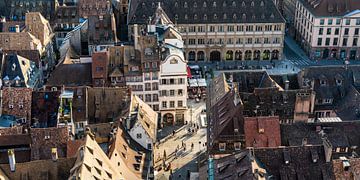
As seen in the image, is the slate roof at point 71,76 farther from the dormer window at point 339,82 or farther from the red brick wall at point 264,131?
the dormer window at point 339,82

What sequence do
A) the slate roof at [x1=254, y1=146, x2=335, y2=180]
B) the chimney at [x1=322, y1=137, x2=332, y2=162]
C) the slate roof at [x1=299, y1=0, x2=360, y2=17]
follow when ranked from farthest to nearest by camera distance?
the slate roof at [x1=299, y1=0, x2=360, y2=17]
the slate roof at [x1=254, y1=146, x2=335, y2=180]
the chimney at [x1=322, y1=137, x2=332, y2=162]

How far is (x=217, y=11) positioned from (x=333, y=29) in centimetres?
4171

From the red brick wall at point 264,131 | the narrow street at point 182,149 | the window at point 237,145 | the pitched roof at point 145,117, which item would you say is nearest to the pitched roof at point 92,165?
the pitched roof at point 145,117

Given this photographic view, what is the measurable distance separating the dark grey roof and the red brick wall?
8060cm

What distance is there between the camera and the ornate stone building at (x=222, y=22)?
6988 inches

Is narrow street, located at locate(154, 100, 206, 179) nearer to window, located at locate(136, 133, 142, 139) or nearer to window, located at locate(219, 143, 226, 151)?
window, located at locate(136, 133, 142, 139)

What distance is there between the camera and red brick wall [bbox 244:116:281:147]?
335ft

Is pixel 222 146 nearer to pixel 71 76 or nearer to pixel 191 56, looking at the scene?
pixel 71 76

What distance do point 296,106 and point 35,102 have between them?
57354 mm

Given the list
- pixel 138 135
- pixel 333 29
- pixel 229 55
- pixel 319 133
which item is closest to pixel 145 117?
pixel 138 135

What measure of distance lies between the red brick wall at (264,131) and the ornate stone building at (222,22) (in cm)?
8031

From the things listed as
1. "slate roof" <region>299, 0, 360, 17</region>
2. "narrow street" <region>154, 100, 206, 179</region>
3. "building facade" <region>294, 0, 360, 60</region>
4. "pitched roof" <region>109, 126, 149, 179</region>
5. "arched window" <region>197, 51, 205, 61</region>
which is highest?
"slate roof" <region>299, 0, 360, 17</region>

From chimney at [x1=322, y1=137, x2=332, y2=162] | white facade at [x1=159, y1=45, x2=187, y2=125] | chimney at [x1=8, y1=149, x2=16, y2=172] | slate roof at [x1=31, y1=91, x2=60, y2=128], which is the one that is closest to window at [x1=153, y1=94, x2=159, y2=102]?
white facade at [x1=159, y1=45, x2=187, y2=125]

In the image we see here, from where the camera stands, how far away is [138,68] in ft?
445
